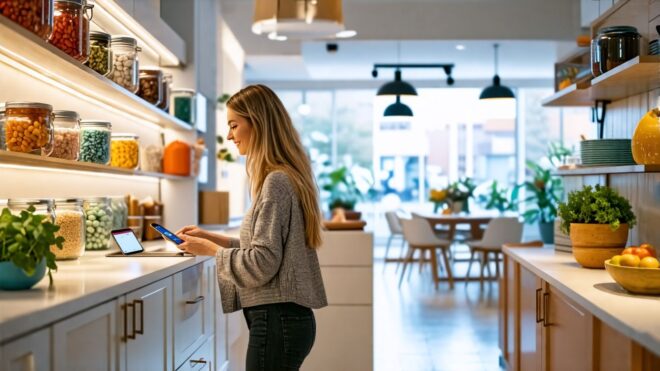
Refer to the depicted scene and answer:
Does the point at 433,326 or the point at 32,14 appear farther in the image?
the point at 433,326

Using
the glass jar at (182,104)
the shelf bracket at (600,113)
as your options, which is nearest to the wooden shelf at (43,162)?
the glass jar at (182,104)

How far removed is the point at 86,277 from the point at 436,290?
21.1 ft

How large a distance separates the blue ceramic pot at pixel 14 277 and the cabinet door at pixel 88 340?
0.56 ft

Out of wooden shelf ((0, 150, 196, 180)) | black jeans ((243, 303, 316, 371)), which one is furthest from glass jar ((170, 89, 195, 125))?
black jeans ((243, 303, 316, 371))

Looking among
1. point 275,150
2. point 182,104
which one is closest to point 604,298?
point 275,150

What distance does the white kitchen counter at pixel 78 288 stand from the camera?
159cm

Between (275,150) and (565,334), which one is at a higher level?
(275,150)

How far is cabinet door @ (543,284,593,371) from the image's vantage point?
243 centimetres

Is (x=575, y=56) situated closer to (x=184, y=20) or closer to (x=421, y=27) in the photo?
(x=184, y=20)

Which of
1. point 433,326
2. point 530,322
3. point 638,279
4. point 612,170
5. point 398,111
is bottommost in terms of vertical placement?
point 433,326

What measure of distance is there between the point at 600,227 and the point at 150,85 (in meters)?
2.37

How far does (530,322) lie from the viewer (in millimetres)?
3572

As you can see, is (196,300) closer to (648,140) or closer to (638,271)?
(638,271)

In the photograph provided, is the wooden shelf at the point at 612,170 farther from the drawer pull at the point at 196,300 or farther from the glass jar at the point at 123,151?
the glass jar at the point at 123,151
